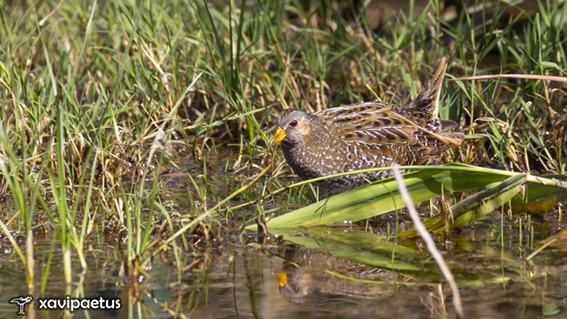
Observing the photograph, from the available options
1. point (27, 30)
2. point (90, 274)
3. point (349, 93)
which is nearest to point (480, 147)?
point (349, 93)

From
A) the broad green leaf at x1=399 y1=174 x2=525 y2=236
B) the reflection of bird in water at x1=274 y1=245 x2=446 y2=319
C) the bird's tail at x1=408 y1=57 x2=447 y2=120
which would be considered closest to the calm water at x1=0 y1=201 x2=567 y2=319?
the reflection of bird in water at x1=274 y1=245 x2=446 y2=319

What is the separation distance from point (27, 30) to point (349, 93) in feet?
9.81

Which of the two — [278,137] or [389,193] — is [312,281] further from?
[278,137]

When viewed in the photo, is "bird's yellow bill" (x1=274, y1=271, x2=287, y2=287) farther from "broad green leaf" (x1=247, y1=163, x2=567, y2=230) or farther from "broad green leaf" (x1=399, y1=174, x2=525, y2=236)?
"broad green leaf" (x1=399, y1=174, x2=525, y2=236)

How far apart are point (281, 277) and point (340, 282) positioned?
0.29 metres

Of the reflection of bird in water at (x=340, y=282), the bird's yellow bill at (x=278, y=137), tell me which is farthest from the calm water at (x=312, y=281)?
the bird's yellow bill at (x=278, y=137)

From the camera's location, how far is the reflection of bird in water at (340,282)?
10.3 ft

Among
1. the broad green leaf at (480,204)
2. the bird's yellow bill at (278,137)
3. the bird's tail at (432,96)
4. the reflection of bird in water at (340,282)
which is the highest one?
the bird's tail at (432,96)

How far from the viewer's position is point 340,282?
10.9 feet

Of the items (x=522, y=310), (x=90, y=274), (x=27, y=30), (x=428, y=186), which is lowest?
(x=522, y=310)

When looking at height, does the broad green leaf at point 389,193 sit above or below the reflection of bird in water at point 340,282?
above

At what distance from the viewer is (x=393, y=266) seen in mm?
3498

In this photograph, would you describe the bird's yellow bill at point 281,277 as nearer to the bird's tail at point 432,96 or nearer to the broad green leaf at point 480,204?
the broad green leaf at point 480,204

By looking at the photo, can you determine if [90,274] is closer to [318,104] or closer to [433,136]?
[433,136]
